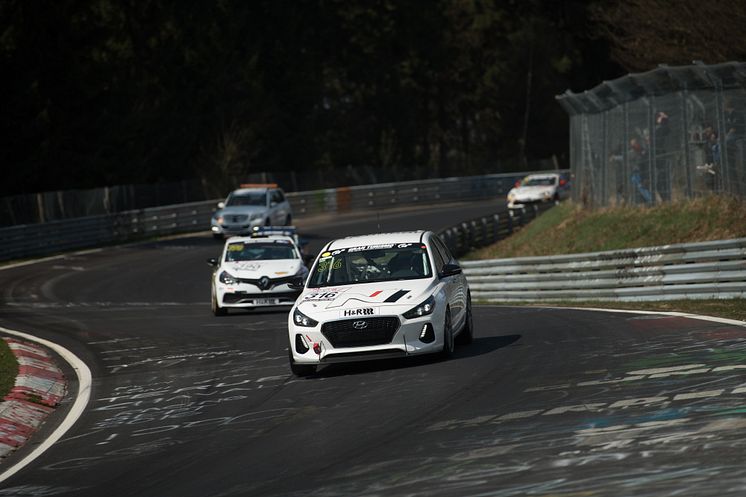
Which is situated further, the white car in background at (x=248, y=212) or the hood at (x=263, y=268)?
the white car in background at (x=248, y=212)

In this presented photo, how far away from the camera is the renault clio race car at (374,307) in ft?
45.3

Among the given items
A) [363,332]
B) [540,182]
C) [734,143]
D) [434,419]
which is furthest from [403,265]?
[540,182]

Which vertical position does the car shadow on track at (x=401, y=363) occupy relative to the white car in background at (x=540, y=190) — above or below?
above

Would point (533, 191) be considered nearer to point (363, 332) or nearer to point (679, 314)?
point (679, 314)

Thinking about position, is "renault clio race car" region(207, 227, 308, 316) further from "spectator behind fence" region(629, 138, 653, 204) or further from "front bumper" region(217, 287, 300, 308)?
"spectator behind fence" region(629, 138, 653, 204)

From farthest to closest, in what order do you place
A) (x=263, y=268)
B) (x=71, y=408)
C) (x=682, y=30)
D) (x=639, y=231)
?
1. (x=682, y=30)
2. (x=639, y=231)
3. (x=263, y=268)
4. (x=71, y=408)

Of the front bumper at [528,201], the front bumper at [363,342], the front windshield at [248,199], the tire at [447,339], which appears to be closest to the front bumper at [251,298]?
the tire at [447,339]

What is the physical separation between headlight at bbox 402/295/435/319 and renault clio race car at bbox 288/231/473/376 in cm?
1

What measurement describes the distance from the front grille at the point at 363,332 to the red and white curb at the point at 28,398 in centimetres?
296

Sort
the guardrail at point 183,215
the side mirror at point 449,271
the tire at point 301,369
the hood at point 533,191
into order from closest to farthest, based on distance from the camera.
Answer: the tire at point 301,369, the side mirror at point 449,271, the guardrail at point 183,215, the hood at point 533,191

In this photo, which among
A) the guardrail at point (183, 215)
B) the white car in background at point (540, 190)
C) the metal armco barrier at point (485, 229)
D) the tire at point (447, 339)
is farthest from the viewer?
the white car in background at point (540, 190)

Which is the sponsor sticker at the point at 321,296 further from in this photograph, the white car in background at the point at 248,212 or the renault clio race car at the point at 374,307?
the white car in background at the point at 248,212

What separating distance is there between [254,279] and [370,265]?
9393 mm

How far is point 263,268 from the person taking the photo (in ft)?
80.9
